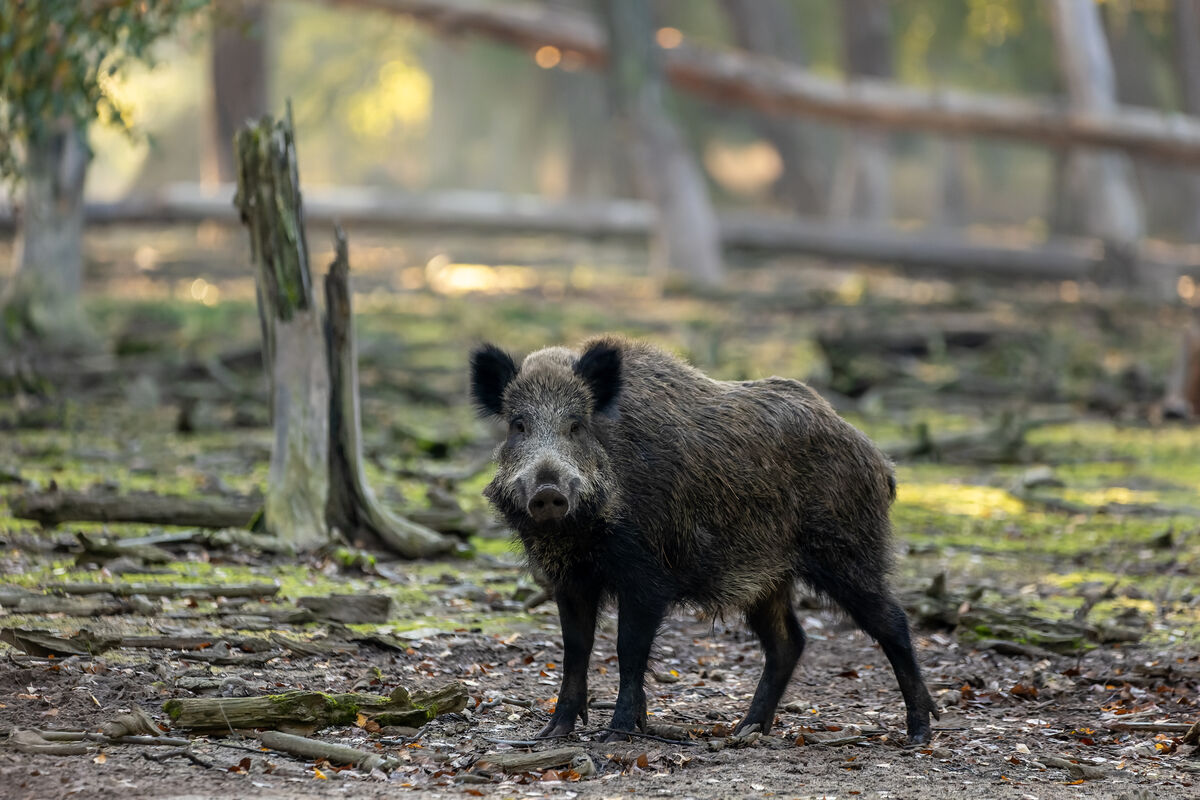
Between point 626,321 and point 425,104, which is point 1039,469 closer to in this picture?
point 626,321

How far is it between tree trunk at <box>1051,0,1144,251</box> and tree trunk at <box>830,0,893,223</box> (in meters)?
4.13

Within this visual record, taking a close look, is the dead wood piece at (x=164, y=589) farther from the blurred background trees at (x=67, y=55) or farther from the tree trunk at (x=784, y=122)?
the tree trunk at (x=784, y=122)

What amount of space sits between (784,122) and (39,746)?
30.0m

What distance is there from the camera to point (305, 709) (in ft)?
18.6

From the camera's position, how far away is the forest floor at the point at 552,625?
5.47 m

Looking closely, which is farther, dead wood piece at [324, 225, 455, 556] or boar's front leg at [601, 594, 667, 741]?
dead wood piece at [324, 225, 455, 556]

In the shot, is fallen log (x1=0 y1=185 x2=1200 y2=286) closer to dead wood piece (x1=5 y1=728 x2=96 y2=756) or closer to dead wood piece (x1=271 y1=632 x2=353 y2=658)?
dead wood piece (x1=271 y1=632 x2=353 y2=658)

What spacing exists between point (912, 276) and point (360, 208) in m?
9.60

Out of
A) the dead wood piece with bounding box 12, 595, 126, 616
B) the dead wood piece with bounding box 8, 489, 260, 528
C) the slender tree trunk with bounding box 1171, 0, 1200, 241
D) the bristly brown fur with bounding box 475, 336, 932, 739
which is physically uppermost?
the slender tree trunk with bounding box 1171, 0, 1200, 241

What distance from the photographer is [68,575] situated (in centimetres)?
748

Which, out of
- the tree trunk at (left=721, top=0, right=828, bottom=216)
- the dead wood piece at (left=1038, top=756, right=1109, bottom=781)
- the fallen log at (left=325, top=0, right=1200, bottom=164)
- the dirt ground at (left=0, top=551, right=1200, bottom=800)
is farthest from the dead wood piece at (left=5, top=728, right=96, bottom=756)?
the tree trunk at (left=721, top=0, right=828, bottom=216)

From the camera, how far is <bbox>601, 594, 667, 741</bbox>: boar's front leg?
5914mm

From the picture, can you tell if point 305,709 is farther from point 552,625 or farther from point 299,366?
point 299,366

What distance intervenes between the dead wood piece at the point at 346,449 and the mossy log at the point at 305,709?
2.69 metres
